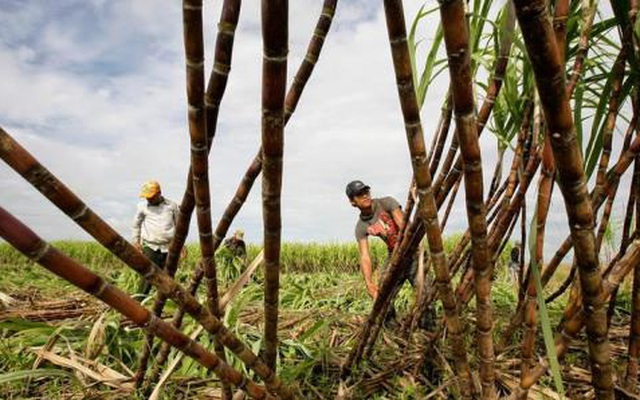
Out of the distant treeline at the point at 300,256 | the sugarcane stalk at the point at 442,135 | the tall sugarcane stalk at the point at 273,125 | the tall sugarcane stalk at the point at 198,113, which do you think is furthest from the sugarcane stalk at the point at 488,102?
the distant treeline at the point at 300,256

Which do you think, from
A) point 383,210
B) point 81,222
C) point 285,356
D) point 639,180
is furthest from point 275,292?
point 383,210

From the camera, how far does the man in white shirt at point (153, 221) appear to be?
18.1ft

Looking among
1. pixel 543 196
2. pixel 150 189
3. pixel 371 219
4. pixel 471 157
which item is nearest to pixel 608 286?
pixel 543 196

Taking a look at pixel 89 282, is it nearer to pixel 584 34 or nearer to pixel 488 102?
pixel 488 102

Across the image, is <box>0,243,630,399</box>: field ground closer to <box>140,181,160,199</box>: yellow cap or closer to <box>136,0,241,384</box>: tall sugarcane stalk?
<box>136,0,241,384</box>: tall sugarcane stalk

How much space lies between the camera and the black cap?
14.1 feet

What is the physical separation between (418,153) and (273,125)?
29 cm

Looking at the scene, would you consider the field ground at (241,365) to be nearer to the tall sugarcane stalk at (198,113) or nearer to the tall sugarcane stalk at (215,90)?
the tall sugarcane stalk at (215,90)

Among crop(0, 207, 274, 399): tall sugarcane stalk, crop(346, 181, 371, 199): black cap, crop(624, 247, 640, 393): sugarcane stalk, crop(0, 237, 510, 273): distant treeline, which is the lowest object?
crop(0, 237, 510, 273): distant treeline

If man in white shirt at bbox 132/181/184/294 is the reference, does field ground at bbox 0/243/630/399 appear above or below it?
below

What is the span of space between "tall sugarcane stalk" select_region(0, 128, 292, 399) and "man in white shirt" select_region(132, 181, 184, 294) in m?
4.99

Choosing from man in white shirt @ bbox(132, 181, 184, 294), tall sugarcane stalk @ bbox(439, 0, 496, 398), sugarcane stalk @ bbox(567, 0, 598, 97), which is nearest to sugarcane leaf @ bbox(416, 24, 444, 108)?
sugarcane stalk @ bbox(567, 0, 598, 97)

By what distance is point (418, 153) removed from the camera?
0.79m

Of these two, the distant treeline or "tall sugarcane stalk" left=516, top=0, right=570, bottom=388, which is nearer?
"tall sugarcane stalk" left=516, top=0, right=570, bottom=388
